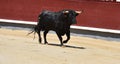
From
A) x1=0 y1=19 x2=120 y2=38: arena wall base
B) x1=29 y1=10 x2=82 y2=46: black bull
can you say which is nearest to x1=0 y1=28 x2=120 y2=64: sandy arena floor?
x1=29 y1=10 x2=82 y2=46: black bull

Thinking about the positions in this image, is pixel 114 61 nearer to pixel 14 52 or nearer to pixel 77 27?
pixel 14 52

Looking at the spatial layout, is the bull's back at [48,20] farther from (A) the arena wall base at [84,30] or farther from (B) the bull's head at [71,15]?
(A) the arena wall base at [84,30]

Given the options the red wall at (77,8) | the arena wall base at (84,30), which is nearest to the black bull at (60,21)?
the arena wall base at (84,30)

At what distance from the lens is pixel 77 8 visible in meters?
15.0

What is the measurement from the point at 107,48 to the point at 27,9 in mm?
5092

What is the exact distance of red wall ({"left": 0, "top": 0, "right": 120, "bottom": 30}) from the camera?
14227mm

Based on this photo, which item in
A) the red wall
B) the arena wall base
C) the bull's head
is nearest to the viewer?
the bull's head

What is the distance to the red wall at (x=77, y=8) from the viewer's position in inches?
560

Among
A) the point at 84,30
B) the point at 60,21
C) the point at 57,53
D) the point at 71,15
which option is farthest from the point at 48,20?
the point at 84,30

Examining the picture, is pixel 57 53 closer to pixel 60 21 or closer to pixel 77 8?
pixel 60 21

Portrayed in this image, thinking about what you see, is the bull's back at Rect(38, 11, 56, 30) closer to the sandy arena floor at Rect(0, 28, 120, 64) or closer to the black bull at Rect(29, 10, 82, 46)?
the black bull at Rect(29, 10, 82, 46)

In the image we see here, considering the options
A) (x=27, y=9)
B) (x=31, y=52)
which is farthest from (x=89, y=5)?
(x=31, y=52)

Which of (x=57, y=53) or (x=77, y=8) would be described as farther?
(x=77, y=8)

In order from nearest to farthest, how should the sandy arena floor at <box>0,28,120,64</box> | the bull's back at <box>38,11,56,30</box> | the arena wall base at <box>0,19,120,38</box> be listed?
the sandy arena floor at <box>0,28,120,64</box>
the bull's back at <box>38,11,56,30</box>
the arena wall base at <box>0,19,120,38</box>
